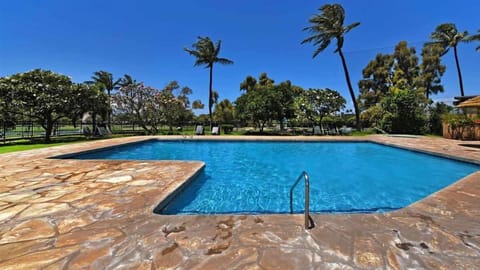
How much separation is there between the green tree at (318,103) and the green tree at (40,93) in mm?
14784

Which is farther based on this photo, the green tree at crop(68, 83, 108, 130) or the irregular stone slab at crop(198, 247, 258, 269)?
the green tree at crop(68, 83, 108, 130)

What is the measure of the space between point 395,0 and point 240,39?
12.1m

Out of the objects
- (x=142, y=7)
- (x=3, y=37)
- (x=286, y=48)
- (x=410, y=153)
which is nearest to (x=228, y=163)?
(x=410, y=153)

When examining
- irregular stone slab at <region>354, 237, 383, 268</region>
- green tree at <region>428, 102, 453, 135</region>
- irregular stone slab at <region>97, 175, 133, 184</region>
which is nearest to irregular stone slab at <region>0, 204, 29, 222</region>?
irregular stone slab at <region>97, 175, 133, 184</region>

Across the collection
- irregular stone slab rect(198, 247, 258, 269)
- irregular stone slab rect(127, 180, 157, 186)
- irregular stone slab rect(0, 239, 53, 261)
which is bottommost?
irregular stone slab rect(0, 239, 53, 261)

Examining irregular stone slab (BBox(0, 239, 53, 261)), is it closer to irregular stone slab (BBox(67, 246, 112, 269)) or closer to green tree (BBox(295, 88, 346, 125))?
irregular stone slab (BBox(67, 246, 112, 269))

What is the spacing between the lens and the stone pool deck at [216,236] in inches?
72.9

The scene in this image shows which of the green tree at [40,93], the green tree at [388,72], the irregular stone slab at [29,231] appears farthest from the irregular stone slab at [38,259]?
the green tree at [388,72]

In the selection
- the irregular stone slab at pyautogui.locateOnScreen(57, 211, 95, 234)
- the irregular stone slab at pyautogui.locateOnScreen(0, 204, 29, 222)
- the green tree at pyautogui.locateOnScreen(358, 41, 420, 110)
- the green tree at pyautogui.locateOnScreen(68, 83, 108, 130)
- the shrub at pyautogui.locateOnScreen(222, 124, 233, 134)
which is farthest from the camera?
the green tree at pyautogui.locateOnScreen(358, 41, 420, 110)

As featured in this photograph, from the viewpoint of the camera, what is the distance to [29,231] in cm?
237

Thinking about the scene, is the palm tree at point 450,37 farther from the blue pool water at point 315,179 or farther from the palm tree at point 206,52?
the palm tree at point 206,52

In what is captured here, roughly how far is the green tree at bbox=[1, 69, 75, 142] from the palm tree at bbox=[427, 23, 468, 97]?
31452mm

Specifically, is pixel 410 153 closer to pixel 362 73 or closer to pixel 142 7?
pixel 142 7

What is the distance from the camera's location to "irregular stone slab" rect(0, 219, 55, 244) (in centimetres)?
223
